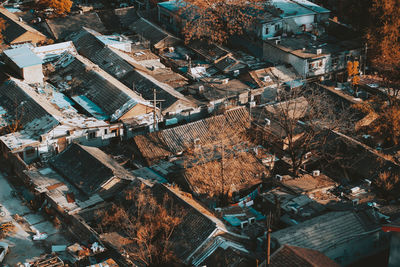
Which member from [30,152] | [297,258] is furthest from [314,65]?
[297,258]

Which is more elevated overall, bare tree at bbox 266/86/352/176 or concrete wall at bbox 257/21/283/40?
concrete wall at bbox 257/21/283/40

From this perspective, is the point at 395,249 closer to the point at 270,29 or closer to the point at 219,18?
the point at 270,29

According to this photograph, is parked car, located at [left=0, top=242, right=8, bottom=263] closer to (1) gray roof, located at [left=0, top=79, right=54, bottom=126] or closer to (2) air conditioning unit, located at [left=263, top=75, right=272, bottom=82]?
(1) gray roof, located at [left=0, top=79, right=54, bottom=126]

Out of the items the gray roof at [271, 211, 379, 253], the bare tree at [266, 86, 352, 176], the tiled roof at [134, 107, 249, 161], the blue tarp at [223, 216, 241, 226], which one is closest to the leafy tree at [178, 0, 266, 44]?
the bare tree at [266, 86, 352, 176]

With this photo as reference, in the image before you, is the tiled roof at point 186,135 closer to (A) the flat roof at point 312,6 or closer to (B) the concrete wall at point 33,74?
(B) the concrete wall at point 33,74

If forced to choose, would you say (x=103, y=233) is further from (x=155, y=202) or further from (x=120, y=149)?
(x=120, y=149)

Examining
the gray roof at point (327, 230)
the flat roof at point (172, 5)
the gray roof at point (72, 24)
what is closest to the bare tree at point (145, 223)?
the gray roof at point (327, 230)
